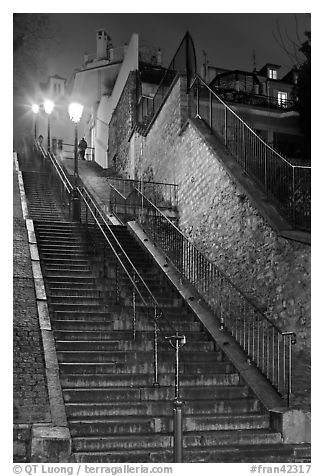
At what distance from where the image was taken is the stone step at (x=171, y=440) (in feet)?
17.3

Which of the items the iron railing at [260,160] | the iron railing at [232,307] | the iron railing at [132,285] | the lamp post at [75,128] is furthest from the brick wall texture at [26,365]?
the iron railing at [260,160]

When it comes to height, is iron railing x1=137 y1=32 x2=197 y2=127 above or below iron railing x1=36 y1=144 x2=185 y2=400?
above

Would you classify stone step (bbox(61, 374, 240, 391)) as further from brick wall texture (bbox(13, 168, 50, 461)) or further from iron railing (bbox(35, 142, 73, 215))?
iron railing (bbox(35, 142, 73, 215))

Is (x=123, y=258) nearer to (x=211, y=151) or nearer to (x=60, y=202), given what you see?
(x=211, y=151)

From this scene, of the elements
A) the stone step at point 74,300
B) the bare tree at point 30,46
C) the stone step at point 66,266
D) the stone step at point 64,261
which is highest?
the bare tree at point 30,46

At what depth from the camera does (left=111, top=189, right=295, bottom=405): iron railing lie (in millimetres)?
6605

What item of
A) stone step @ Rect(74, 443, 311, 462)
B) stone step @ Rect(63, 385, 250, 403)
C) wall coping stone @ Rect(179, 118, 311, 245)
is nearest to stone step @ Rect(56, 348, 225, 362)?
stone step @ Rect(63, 385, 250, 403)

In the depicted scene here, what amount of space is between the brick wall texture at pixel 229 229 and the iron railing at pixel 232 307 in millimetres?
206

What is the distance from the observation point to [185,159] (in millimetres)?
11297

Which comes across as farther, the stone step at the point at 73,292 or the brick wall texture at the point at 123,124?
the brick wall texture at the point at 123,124

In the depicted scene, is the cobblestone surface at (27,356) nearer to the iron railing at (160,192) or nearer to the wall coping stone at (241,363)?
the wall coping stone at (241,363)

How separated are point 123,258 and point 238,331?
2583 millimetres

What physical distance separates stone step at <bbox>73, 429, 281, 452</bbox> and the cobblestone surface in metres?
0.49
